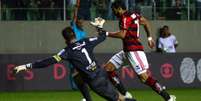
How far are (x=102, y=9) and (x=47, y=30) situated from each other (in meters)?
1.96

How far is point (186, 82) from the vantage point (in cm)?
2394

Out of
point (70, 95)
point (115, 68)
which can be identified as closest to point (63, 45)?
point (70, 95)

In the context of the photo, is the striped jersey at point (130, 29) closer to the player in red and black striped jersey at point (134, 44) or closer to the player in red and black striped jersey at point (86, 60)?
the player in red and black striped jersey at point (134, 44)

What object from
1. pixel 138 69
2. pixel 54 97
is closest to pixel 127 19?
pixel 138 69

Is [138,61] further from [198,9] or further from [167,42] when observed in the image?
[198,9]

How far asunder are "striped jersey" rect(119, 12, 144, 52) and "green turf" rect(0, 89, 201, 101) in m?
2.78

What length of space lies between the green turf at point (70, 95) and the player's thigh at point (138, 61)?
8.79 feet

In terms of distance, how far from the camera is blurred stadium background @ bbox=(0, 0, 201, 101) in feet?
74.1

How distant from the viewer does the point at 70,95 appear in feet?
68.3

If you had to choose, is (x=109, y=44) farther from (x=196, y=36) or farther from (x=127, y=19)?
(x=127, y=19)

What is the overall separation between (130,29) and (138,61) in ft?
2.18

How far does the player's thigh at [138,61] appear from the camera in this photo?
16484mm

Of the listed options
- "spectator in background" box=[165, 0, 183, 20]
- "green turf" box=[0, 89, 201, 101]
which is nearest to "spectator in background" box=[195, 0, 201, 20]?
"spectator in background" box=[165, 0, 183, 20]

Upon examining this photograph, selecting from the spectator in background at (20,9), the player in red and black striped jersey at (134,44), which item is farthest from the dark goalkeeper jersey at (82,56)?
the spectator in background at (20,9)
